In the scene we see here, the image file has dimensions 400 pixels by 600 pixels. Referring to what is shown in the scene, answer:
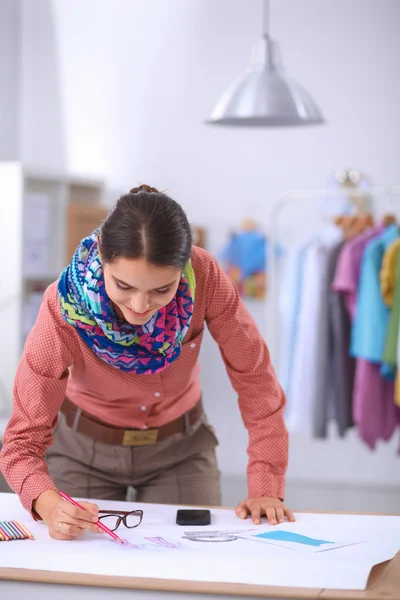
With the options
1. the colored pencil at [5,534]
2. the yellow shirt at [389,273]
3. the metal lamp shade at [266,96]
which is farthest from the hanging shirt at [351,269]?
the colored pencil at [5,534]

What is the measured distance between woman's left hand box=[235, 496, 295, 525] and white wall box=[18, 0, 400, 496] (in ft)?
8.98

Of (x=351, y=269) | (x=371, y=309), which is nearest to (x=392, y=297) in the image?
(x=371, y=309)

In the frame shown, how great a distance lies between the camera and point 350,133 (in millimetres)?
4438

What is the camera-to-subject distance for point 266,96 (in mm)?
3035

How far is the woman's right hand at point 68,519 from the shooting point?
59.9 inches

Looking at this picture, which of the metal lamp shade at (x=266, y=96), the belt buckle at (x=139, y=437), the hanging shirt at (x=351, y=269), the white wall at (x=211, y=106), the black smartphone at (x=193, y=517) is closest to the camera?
the black smartphone at (x=193, y=517)

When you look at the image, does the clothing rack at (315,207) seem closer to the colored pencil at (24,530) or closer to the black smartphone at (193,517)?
the black smartphone at (193,517)

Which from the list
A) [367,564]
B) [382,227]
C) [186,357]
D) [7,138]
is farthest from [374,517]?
[7,138]

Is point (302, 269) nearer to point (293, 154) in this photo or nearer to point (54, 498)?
point (293, 154)

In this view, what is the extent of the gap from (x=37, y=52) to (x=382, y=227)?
2341 millimetres

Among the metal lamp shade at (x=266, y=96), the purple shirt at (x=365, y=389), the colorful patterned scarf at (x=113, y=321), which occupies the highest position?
the metal lamp shade at (x=266, y=96)

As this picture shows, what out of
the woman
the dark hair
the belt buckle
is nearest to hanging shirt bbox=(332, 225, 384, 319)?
the woman

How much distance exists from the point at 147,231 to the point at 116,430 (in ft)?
1.92

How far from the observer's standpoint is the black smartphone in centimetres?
164
